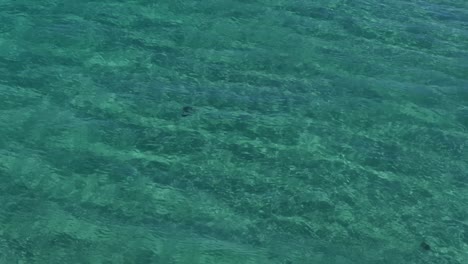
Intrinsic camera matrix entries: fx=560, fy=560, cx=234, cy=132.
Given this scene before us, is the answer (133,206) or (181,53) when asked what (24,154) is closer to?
(133,206)

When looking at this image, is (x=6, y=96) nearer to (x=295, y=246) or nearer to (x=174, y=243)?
(x=174, y=243)

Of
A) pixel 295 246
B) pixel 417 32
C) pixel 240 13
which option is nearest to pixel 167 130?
pixel 295 246

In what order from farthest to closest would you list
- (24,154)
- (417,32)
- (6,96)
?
(417,32), (6,96), (24,154)

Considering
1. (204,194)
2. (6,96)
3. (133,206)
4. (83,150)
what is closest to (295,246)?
(204,194)

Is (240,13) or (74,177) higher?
(240,13)

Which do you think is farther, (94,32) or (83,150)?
(94,32)

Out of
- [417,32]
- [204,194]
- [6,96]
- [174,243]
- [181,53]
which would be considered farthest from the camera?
[417,32]

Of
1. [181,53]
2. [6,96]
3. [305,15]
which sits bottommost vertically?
[6,96]
